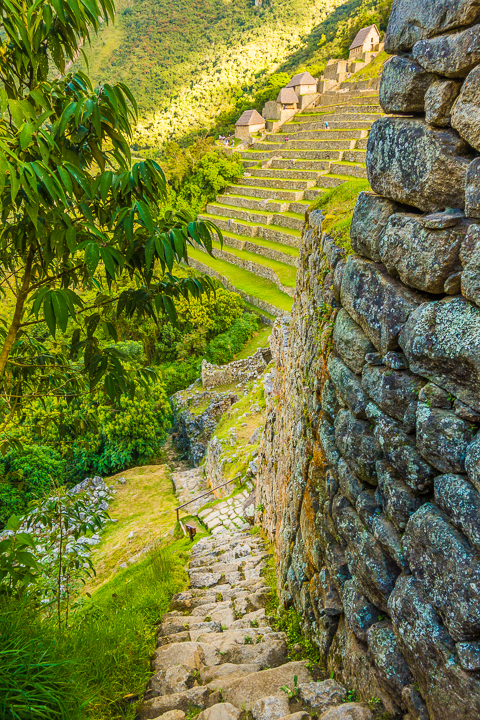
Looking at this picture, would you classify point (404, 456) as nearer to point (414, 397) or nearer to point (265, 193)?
point (414, 397)

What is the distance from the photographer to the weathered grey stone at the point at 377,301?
6.36 ft

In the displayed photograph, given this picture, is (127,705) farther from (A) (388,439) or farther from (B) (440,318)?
(B) (440,318)

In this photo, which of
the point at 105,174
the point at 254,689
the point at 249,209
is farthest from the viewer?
the point at 249,209

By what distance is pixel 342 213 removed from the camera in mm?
4168

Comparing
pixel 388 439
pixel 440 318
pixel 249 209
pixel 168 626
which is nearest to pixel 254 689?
pixel 168 626

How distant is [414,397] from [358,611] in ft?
4.06

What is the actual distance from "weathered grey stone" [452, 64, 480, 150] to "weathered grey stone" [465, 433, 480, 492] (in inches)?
40.3

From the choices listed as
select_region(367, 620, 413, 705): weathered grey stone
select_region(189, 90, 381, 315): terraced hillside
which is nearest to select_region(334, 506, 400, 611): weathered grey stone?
→ select_region(367, 620, 413, 705): weathered grey stone

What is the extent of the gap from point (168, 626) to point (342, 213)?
4.13 metres

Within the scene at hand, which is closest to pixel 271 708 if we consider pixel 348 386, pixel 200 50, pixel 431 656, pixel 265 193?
pixel 431 656

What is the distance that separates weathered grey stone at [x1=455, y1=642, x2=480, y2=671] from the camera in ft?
4.77

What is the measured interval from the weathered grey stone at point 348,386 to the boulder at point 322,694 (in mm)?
1532

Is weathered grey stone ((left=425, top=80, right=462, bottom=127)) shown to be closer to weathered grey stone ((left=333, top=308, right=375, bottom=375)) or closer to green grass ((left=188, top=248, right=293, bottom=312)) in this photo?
weathered grey stone ((left=333, top=308, right=375, bottom=375))

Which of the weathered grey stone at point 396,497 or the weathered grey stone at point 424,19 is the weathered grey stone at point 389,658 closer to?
the weathered grey stone at point 396,497
